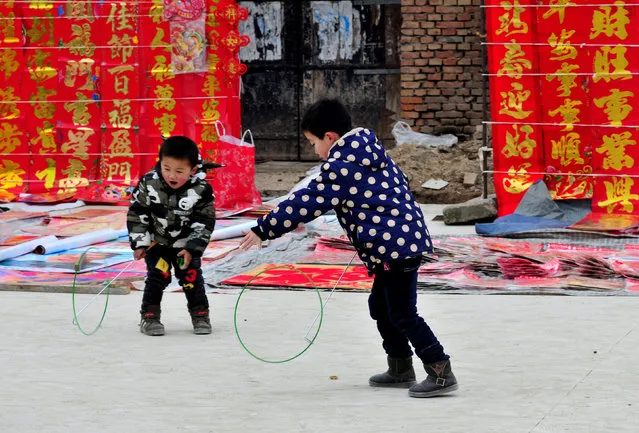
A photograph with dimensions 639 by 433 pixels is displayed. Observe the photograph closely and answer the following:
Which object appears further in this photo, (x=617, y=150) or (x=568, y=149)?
(x=568, y=149)

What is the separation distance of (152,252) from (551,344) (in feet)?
6.29

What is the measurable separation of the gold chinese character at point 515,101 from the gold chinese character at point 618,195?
0.87m

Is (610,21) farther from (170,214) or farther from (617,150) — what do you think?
(170,214)

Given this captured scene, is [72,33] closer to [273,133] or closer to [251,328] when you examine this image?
[273,133]

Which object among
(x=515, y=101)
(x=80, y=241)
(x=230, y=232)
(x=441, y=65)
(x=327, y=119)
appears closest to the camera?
(x=327, y=119)

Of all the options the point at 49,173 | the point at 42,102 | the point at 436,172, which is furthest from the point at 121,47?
the point at 436,172

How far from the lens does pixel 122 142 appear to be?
1166 centimetres

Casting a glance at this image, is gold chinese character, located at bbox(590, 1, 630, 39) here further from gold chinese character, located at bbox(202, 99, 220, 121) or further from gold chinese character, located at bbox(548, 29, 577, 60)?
gold chinese character, located at bbox(202, 99, 220, 121)

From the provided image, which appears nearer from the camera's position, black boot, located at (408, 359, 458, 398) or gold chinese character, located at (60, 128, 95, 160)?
black boot, located at (408, 359, 458, 398)

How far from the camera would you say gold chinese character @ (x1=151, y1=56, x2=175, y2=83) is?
448 inches

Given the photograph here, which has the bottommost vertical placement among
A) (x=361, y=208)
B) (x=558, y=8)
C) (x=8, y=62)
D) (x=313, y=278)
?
(x=313, y=278)

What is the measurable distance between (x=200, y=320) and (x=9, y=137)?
6.14m

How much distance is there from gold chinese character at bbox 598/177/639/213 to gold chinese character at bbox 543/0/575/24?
4.24 ft

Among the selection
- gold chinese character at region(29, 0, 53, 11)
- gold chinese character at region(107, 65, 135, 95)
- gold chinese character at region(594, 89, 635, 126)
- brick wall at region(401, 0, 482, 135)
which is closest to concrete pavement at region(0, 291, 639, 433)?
gold chinese character at region(594, 89, 635, 126)
